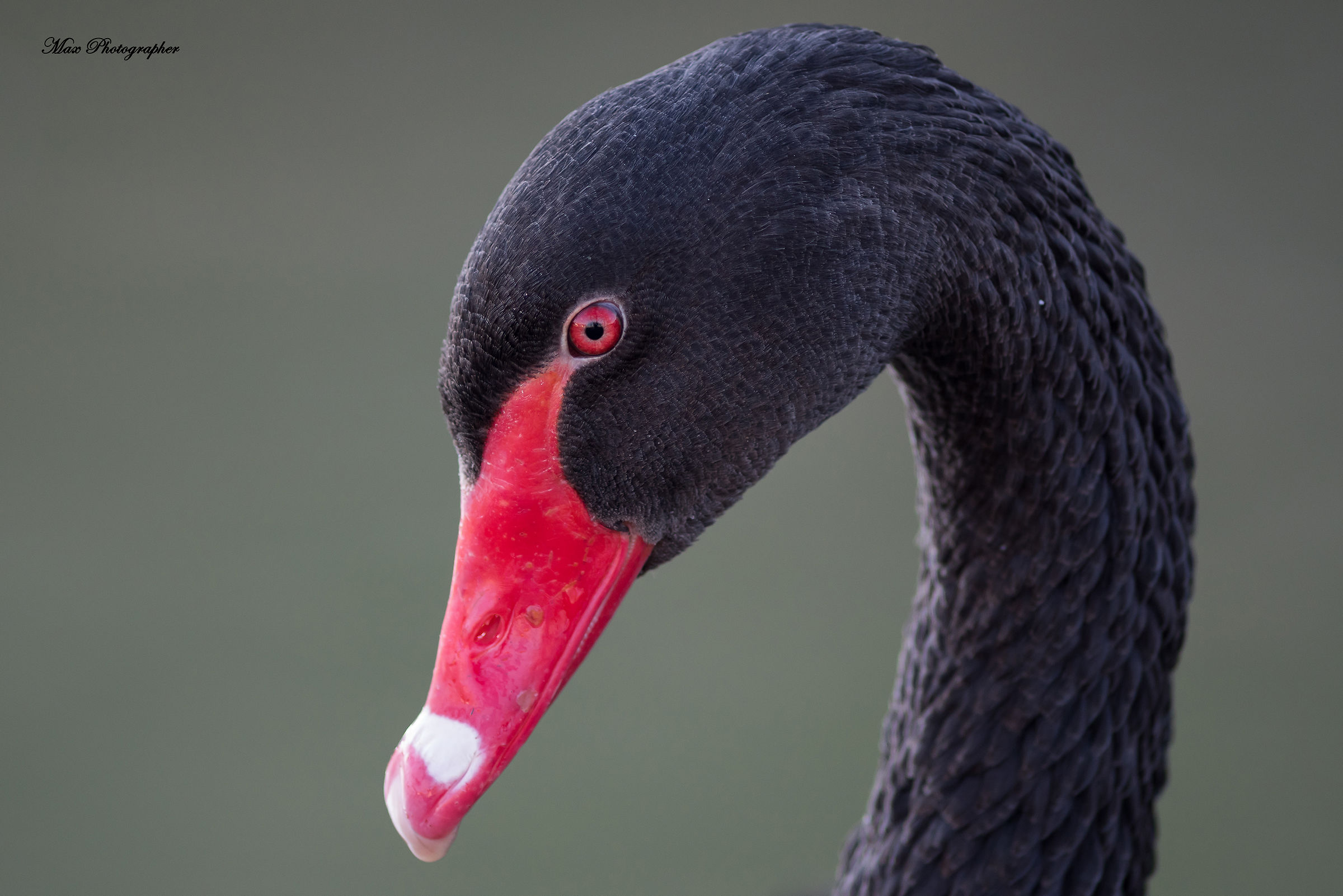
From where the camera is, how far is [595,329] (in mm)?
1168

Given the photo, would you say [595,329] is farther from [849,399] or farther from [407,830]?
[407,830]

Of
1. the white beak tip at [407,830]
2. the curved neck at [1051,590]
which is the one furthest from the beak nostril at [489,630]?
the curved neck at [1051,590]

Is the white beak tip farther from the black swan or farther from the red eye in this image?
the red eye

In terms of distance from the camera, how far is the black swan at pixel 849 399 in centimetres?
116

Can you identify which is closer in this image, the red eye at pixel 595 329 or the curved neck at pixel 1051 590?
the red eye at pixel 595 329

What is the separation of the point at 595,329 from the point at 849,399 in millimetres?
323

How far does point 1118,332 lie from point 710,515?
521 mm

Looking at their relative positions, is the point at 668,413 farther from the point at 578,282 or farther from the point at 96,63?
the point at 96,63

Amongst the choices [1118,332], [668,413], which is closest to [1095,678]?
[1118,332]

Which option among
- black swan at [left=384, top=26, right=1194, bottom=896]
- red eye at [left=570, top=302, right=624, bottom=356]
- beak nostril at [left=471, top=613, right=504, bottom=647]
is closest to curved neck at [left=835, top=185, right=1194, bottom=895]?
black swan at [left=384, top=26, right=1194, bottom=896]

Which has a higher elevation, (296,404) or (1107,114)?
(1107,114)

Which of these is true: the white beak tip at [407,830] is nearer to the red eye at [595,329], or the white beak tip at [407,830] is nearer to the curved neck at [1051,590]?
the red eye at [595,329]

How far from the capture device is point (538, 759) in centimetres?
334

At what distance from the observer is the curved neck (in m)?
1.42
